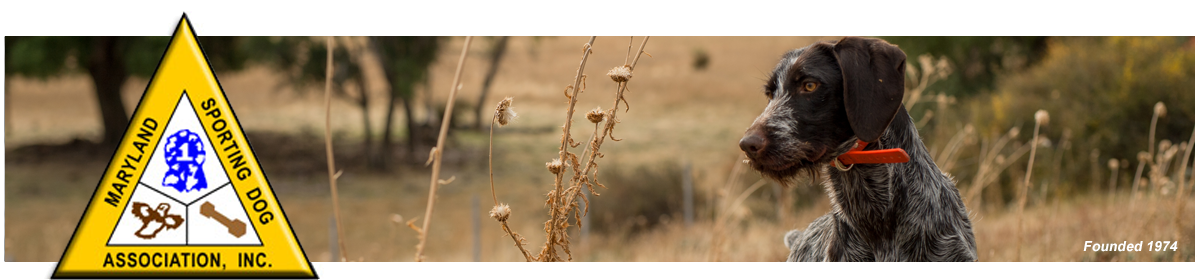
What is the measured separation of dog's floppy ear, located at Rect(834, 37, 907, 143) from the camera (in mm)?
2158

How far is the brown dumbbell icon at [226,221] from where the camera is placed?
232 cm

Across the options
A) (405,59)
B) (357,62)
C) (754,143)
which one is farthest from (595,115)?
(357,62)

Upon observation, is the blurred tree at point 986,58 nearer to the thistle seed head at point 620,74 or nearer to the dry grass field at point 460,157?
the dry grass field at point 460,157

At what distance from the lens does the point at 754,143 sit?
86.4 inches

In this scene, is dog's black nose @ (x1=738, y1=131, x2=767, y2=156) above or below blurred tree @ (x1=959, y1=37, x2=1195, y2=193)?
below

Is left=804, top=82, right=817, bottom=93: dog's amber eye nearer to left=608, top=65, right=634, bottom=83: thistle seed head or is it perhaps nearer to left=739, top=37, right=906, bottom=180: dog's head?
left=739, top=37, right=906, bottom=180: dog's head

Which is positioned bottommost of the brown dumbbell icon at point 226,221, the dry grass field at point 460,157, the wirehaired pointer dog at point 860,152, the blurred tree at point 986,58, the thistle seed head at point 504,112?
the wirehaired pointer dog at point 860,152

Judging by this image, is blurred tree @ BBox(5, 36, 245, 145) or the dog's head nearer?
the dog's head

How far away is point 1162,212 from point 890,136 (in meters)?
4.30

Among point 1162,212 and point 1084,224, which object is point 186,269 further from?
point 1084,224

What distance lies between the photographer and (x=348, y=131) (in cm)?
2952

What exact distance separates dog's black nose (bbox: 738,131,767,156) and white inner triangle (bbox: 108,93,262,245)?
1.46 metres

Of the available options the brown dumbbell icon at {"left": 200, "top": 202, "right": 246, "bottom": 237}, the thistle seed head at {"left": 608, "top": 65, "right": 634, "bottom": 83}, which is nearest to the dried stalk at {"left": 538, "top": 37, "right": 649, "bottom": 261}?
the thistle seed head at {"left": 608, "top": 65, "right": 634, "bottom": 83}

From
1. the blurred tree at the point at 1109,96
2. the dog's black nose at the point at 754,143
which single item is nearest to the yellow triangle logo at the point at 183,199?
the dog's black nose at the point at 754,143
